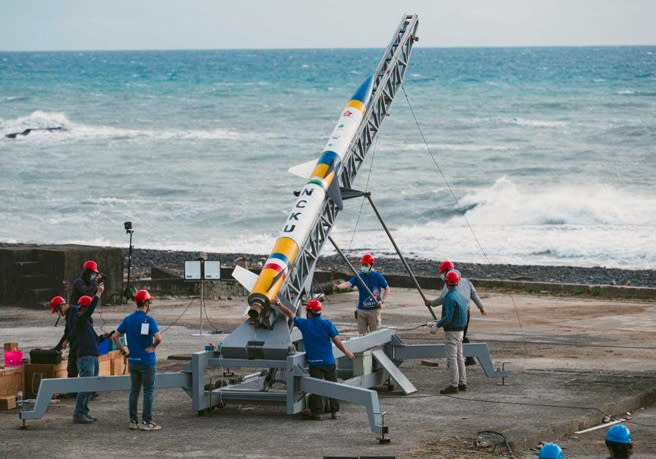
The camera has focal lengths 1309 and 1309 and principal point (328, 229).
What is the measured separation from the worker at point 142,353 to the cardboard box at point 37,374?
89.0 inches

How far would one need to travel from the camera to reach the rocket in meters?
17.2

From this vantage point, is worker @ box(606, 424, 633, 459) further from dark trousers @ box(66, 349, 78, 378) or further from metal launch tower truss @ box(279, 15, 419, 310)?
dark trousers @ box(66, 349, 78, 378)

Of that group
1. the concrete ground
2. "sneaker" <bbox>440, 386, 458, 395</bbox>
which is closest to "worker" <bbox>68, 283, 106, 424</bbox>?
the concrete ground

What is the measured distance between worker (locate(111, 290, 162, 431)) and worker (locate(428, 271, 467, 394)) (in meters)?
4.15

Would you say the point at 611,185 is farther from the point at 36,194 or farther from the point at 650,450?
the point at 650,450

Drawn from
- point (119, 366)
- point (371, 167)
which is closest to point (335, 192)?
point (119, 366)

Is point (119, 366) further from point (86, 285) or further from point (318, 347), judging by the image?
point (318, 347)

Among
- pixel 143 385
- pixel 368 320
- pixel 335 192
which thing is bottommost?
pixel 143 385

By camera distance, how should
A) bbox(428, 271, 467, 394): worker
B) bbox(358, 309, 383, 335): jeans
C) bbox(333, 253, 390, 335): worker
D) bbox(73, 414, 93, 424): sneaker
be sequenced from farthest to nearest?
1. bbox(358, 309, 383, 335): jeans
2. bbox(333, 253, 390, 335): worker
3. bbox(428, 271, 467, 394): worker
4. bbox(73, 414, 93, 424): sneaker

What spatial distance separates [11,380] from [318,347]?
4310mm

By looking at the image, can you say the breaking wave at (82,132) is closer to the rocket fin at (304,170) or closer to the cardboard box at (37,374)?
the rocket fin at (304,170)

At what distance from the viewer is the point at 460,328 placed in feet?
58.7

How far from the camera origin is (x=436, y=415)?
16.5m

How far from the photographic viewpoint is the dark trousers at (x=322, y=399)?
647 inches
